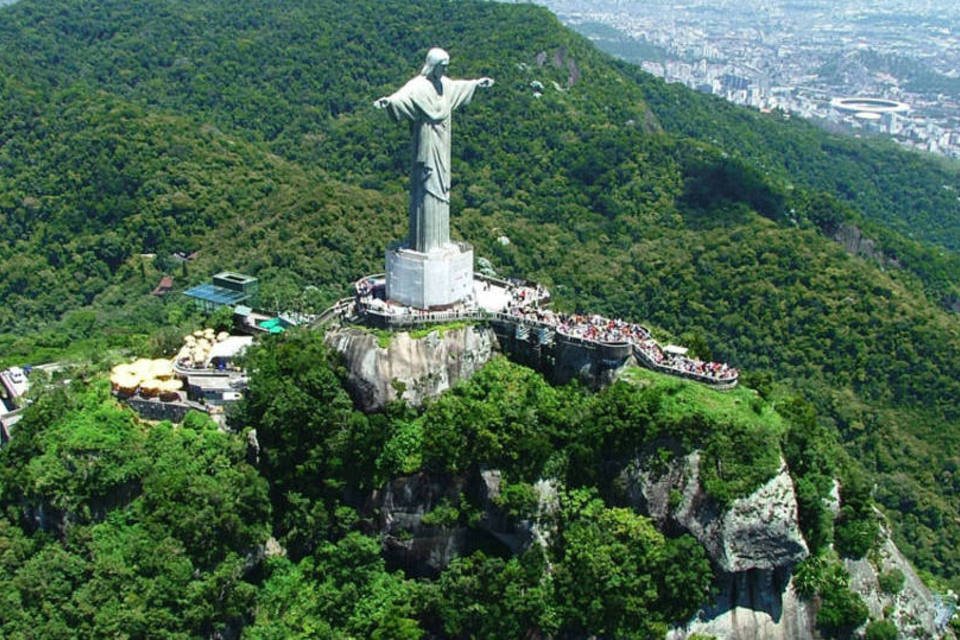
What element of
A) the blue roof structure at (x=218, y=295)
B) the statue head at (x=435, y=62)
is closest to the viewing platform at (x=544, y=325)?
the statue head at (x=435, y=62)

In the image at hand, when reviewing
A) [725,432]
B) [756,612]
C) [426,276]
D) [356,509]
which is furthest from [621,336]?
[356,509]

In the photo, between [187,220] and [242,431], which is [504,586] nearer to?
[242,431]

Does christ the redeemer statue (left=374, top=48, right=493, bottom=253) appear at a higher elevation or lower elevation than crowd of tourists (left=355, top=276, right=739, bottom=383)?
higher

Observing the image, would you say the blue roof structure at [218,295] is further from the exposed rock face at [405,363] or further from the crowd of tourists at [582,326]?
the exposed rock face at [405,363]

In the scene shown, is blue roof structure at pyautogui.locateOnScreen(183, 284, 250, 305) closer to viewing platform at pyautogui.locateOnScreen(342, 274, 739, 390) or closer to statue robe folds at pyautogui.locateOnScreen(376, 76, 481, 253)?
viewing platform at pyautogui.locateOnScreen(342, 274, 739, 390)

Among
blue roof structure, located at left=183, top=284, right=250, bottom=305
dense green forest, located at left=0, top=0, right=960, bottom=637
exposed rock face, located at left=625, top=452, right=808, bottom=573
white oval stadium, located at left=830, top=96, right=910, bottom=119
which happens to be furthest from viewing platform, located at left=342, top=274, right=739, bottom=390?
white oval stadium, located at left=830, top=96, right=910, bottom=119

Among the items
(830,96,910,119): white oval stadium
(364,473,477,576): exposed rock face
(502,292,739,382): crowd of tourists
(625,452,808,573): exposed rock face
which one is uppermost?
(502,292,739,382): crowd of tourists

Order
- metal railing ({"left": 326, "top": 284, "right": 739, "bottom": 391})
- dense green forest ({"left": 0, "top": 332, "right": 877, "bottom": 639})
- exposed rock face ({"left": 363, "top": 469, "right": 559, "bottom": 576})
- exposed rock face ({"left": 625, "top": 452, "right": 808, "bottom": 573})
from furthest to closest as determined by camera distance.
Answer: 1. metal railing ({"left": 326, "top": 284, "right": 739, "bottom": 391})
2. exposed rock face ({"left": 363, "top": 469, "right": 559, "bottom": 576})
3. dense green forest ({"left": 0, "top": 332, "right": 877, "bottom": 639})
4. exposed rock face ({"left": 625, "top": 452, "right": 808, "bottom": 573})
